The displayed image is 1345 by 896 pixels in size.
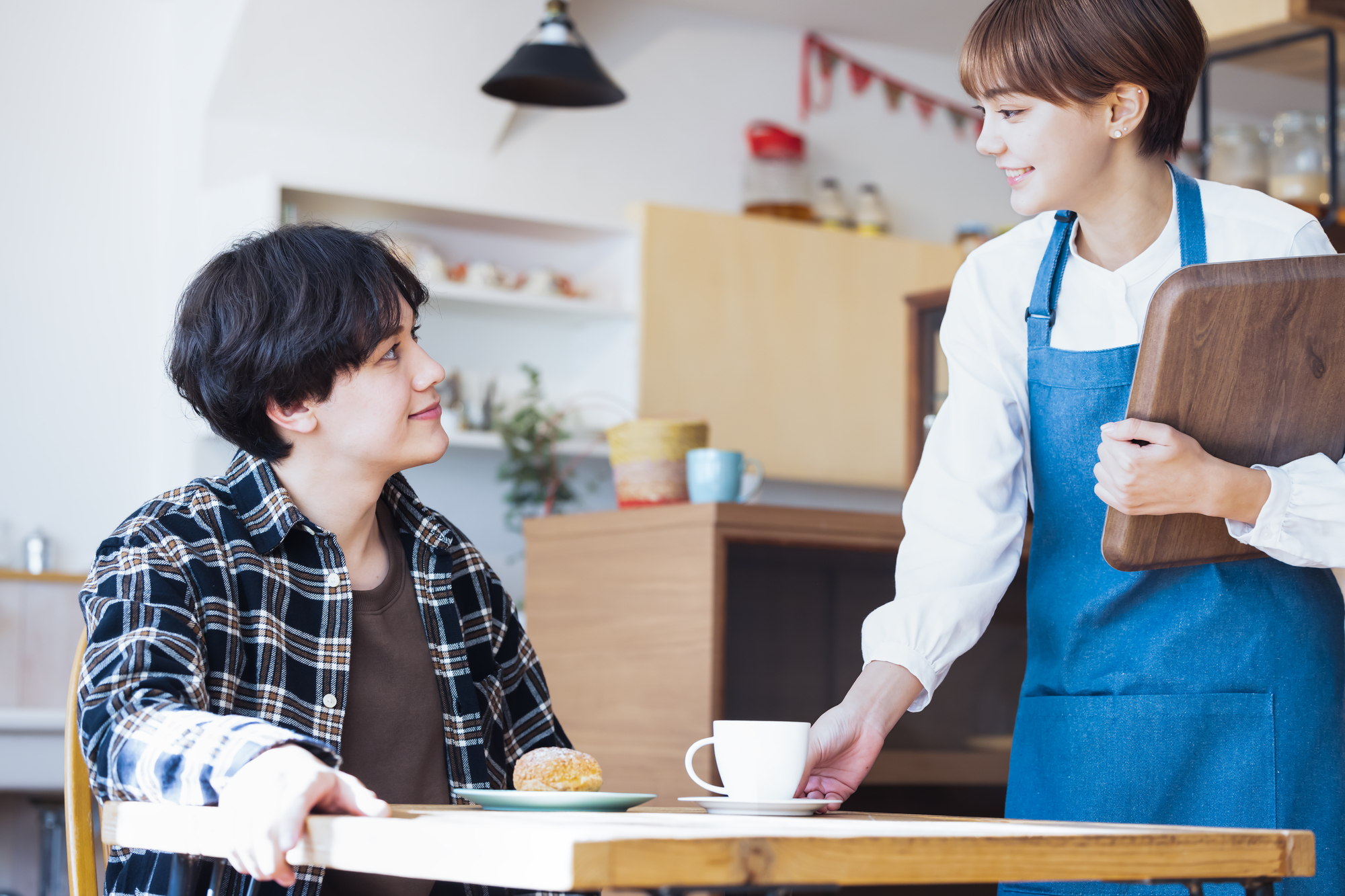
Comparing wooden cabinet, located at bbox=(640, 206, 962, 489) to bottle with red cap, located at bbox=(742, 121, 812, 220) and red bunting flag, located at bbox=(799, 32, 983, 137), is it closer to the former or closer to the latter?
bottle with red cap, located at bbox=(742, 121, 812, 220)

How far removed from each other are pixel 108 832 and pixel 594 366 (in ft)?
11.7

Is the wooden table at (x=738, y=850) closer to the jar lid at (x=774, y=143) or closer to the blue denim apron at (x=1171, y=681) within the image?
the blue denim apron at (x=1171, y=681)

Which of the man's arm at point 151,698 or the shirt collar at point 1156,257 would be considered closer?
the man's arm at point 151,698

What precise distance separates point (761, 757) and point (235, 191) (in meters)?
3.26

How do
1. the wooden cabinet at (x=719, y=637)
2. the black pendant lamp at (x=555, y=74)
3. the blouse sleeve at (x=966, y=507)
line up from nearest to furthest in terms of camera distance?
1. the blouse sleeve at (x=966, y=507)
2. the wooden cabinet at (x=719, y=637)
3. the black pendant lamp at (x=555, y=74)

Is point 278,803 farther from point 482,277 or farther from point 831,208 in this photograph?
point 831,208

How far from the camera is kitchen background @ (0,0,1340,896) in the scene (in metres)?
3.86

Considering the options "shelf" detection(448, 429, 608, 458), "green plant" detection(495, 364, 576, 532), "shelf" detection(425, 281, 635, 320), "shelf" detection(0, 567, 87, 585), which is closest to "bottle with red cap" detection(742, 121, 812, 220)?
"shelf" detection(425, 281, 635, 320)

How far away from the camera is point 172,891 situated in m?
0.89

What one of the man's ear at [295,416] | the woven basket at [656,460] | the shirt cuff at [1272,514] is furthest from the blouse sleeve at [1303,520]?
the woven basket at [656,460]

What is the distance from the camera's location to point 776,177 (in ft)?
15.7

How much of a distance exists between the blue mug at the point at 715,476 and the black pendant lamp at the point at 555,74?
1.61m

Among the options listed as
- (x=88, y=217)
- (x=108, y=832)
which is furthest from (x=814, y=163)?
(x=108, y=832)

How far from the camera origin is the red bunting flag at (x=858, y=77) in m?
5.18
